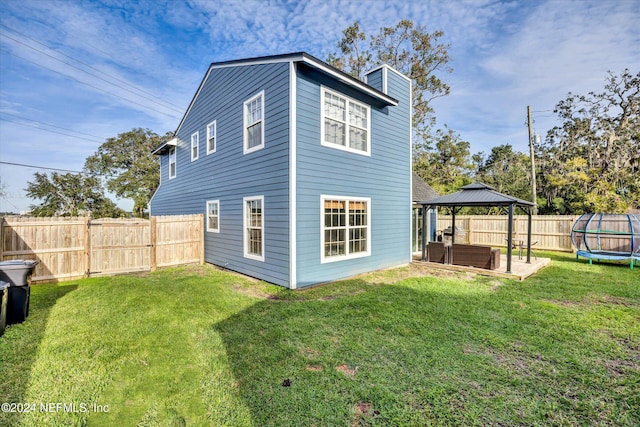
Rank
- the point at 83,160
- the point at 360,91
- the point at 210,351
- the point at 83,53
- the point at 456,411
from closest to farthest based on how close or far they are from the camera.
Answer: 1. the point at 456,411
2. the point at 210,351
3. the point at 360,91
4. the point at 83,53
5. the point at 83,160

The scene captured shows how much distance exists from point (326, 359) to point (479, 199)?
7224mm

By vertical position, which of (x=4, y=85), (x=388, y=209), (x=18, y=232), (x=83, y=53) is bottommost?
(x=18, y=232)

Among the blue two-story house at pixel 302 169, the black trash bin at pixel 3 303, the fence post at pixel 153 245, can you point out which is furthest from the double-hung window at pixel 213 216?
the black trash bin at pixel 3 303

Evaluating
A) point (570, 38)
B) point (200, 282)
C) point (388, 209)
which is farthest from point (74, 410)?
point (570, 38)

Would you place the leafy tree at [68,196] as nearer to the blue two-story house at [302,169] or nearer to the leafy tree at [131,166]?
the leafy tree at [131,166]

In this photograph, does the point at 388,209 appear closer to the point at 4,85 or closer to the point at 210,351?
the point at 210,351

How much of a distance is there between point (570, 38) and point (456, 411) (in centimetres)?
1344

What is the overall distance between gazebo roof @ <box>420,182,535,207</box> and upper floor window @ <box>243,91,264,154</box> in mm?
5740

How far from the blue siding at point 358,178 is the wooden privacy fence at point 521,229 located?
7.14 meters

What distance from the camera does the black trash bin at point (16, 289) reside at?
14.5 feet

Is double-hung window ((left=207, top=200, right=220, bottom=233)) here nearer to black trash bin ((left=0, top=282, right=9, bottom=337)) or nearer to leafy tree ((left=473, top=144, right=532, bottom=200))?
black trash bin ((left=0, top=282, right=9, bottom=337))

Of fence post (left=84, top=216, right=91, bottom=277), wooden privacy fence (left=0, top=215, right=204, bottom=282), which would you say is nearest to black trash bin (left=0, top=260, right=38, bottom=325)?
wooden privacy fence (left=0, top=215, right=204, bottom=282)

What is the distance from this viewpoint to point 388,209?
352 inches

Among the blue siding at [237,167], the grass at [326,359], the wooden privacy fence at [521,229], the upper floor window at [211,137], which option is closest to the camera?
the grass at [326,359]
